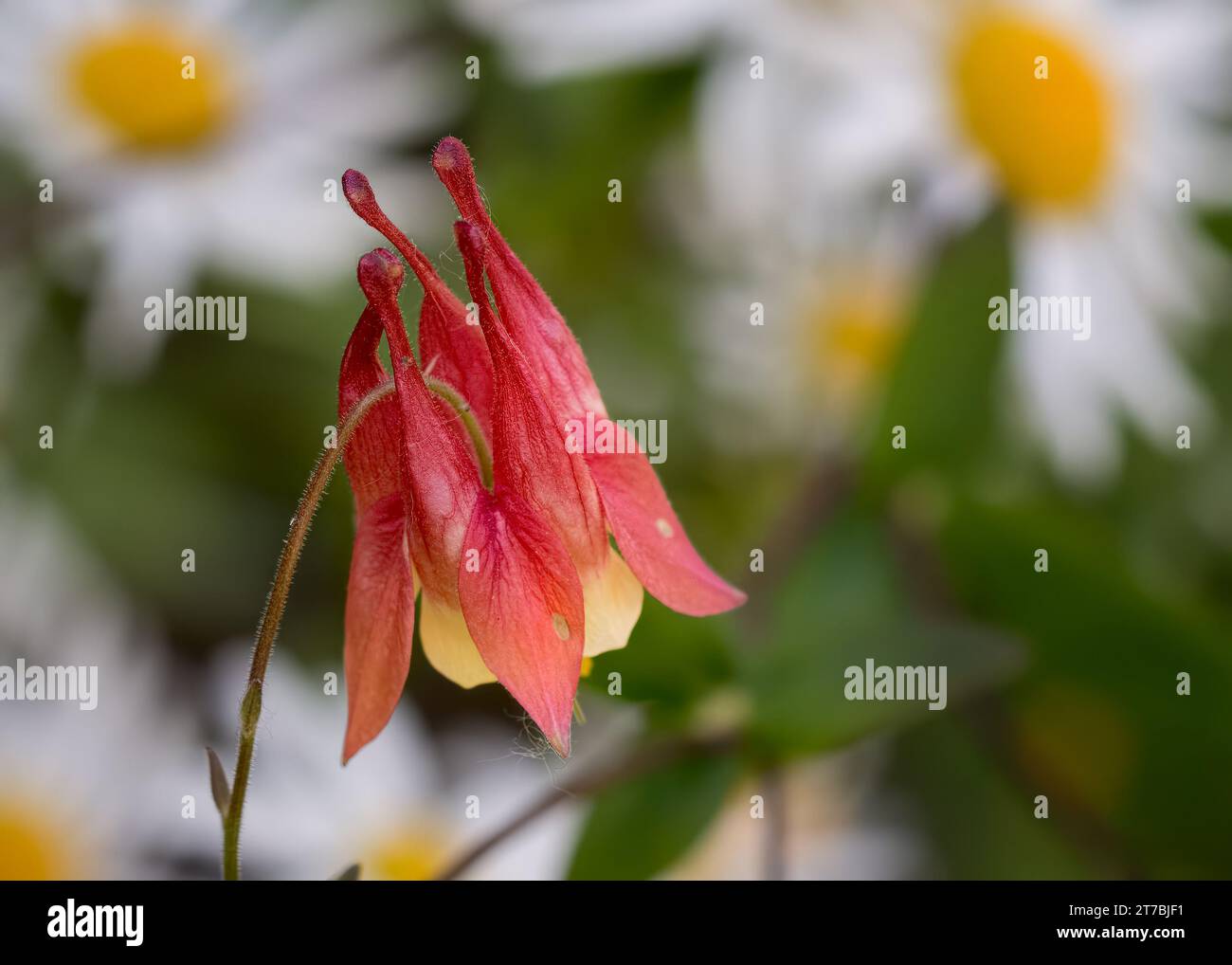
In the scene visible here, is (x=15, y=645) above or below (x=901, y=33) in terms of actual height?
below

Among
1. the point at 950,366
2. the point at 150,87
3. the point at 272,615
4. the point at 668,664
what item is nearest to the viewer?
the point at 272,615

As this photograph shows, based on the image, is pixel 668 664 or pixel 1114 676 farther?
pixel 1114 676

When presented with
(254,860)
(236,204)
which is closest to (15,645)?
(254,860)

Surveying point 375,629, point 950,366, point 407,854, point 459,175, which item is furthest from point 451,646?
point 407,854

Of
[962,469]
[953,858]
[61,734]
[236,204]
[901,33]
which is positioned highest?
[901,33]

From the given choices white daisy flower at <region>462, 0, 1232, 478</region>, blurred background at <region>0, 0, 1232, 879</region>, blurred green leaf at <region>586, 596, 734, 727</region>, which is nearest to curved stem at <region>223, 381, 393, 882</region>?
blurred green leaf at <region>586, 596, 734, 727</region>

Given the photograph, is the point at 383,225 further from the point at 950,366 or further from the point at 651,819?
the point at 950,366
